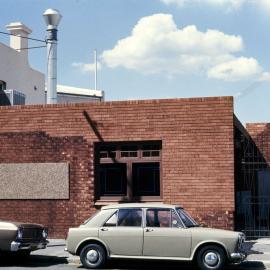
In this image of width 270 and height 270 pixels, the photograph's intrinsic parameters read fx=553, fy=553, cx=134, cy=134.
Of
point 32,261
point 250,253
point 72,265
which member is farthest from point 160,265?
point 32,261

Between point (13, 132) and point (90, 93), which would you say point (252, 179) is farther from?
point (90, 93)

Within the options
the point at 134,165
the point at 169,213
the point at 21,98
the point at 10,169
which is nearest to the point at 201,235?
the point at 169,213

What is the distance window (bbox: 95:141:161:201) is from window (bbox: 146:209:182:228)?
4183mm

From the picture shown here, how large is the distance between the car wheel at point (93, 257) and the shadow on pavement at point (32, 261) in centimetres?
107

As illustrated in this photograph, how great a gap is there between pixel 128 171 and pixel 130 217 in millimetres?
4306

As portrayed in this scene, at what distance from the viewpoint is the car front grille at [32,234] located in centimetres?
1207

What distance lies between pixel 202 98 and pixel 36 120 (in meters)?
4.94

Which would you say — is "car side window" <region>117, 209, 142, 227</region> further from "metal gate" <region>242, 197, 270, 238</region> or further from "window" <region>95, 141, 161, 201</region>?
"metal gate" <region>242, 197, 270, 238</region>

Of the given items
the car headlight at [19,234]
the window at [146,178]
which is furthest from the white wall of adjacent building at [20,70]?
the car headlight at [19,234]

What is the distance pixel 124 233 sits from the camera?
11398 mm

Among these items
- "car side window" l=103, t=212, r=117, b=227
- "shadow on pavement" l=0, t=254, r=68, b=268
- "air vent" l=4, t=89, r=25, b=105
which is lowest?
"shadow on pavement" l=0, t=254, r=68, b=268

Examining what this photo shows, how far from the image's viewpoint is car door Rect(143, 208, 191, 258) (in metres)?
11.1

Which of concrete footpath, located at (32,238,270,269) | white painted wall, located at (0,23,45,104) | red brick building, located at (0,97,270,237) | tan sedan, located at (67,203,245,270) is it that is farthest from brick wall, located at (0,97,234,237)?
white painted wall, located at (0,23,45,104)

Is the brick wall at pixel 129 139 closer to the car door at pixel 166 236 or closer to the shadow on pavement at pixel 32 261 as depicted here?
the shadow on pavement at pixel 32 261
